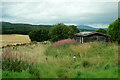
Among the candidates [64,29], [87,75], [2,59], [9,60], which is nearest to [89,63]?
[87,75]

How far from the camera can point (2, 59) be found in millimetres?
6516

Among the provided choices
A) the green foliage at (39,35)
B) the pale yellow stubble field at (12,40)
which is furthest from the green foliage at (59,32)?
the green foliage at (39,35)

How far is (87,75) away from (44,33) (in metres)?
29.6

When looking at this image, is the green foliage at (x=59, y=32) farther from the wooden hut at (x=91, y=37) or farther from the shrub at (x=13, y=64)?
the shrub at (x=13, y=64)

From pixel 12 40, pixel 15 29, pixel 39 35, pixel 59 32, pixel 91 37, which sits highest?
pixel 15 29

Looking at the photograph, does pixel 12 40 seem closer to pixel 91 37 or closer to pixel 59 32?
pixel 59 32

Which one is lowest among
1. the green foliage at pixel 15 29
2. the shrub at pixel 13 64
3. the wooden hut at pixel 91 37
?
the shrub at pixel 13 64

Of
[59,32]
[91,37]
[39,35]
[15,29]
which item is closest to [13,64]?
[59,32]

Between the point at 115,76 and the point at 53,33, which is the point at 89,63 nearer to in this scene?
the point at 115,76

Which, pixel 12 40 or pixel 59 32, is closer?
pixel 59 32

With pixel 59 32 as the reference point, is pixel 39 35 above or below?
below

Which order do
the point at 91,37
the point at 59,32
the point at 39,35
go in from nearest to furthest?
the point at 59,32 → the point at 91,37 → the point at 39,35

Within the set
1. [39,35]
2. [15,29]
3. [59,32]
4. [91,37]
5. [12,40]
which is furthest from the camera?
[15,29]

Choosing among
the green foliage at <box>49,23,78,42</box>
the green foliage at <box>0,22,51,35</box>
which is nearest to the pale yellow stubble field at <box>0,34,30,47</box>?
the green foliage at <box>0,22,51,35</box>
